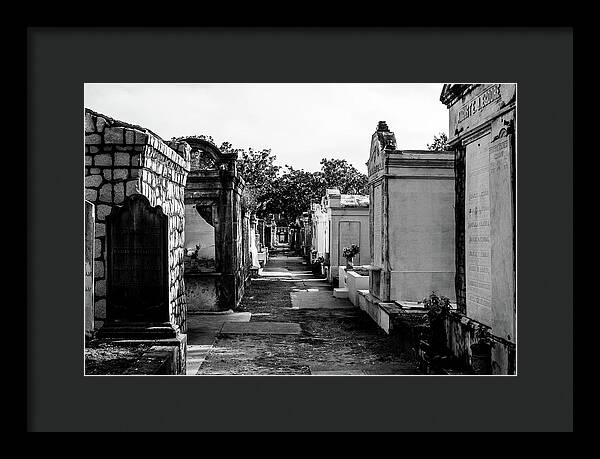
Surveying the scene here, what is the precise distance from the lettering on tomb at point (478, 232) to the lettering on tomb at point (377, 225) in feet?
15.2

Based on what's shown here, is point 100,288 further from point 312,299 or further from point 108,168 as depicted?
point 312,299

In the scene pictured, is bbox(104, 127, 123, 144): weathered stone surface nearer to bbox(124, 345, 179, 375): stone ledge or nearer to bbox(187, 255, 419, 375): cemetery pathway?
bbox(124, 345, 179, 375): stone ledge

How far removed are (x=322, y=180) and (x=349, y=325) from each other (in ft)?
125

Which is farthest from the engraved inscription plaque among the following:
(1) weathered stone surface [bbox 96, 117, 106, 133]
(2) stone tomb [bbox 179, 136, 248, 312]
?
(2) stone tomb [bbox 179, 136, 248, 312]

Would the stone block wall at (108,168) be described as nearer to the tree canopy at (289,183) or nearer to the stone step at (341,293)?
the stone step at (341,293)

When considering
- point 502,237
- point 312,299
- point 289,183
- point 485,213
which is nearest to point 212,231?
point 312,299

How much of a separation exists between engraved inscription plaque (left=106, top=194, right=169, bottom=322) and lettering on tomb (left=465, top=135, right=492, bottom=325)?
3.07m

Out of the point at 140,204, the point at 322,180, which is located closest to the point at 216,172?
the point at 140,204

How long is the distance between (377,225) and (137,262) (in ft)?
19.1

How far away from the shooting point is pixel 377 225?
11680 mm

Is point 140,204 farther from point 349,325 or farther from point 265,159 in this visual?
point 265,159
